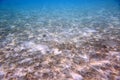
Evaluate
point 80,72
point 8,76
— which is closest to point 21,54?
point 8,76

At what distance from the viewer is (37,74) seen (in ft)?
13.3

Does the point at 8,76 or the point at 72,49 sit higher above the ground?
the point at 72,49

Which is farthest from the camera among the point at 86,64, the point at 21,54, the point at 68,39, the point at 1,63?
the point at 68,39

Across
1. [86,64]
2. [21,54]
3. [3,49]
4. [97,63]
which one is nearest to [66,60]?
[86,64]

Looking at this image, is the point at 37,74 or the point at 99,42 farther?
the point at 99,42

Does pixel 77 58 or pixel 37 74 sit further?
pixel 77 58

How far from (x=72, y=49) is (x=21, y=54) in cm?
219

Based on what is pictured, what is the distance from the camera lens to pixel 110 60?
4613 mm

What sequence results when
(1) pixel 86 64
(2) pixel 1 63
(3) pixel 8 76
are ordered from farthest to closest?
(2) pixel 1 63 → (1) pixel 86 64 → (3) pixel 8 76

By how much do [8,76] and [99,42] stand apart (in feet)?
14.2

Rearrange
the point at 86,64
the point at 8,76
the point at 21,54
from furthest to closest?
the point at 21,54
the point at 86,64
the point at 8,76

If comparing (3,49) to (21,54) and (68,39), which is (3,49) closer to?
(21,54)

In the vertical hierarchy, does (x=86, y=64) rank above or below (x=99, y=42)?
below

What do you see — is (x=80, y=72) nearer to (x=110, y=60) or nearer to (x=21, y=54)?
(x=110, y=60)
